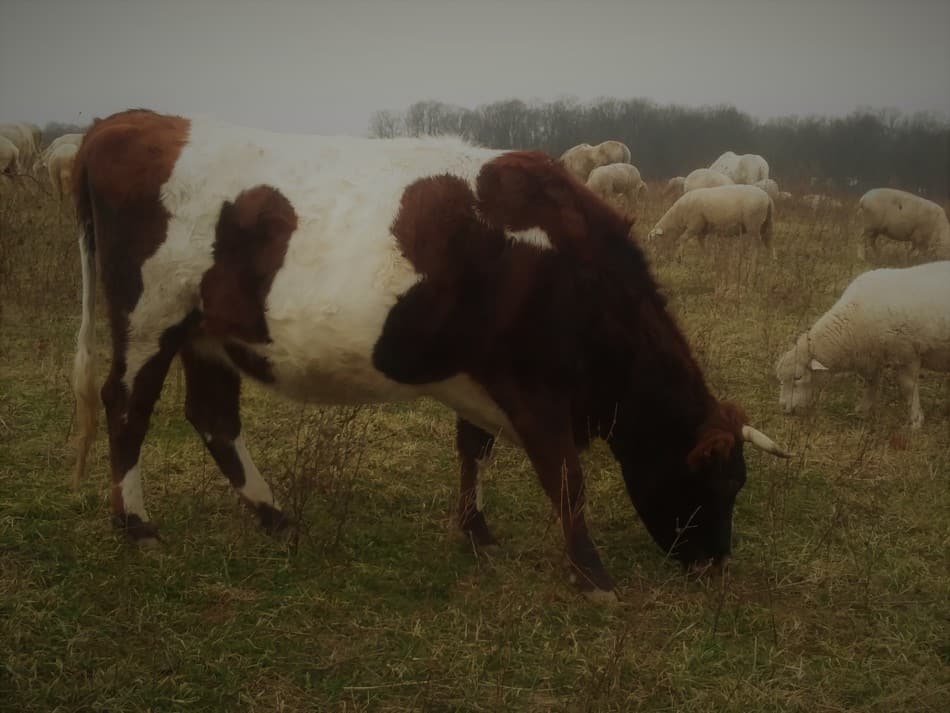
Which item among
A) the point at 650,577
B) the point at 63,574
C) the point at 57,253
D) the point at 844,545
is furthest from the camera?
the point at 57,253

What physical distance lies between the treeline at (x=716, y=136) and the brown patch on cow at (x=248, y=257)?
1.05m

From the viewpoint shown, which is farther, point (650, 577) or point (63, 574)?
point (650, 577)

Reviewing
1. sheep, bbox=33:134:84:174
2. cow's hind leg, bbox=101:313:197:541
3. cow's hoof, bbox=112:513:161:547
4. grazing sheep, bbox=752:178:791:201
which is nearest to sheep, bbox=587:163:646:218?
grazing sheep, bbox=752:178:791:201

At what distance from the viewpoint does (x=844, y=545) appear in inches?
178

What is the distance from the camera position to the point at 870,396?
6891 mm

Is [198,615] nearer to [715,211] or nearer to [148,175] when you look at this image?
[148,175]

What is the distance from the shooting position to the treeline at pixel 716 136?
22.1 ft

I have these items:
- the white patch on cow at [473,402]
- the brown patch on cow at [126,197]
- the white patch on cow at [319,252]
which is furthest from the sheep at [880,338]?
the brown patch on cow at [126,197]

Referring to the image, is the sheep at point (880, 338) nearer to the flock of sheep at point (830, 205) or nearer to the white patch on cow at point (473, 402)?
the flock of sheep at point (830, 205)

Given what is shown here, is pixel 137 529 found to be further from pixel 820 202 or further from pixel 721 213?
pixel 820 202

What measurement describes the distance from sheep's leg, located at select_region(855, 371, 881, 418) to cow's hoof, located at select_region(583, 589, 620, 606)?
3.96 m

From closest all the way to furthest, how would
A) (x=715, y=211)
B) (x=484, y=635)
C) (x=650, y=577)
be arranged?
1. (x=484, y=635)
2. (x=650, y=577)
3. (x=715, y=211)

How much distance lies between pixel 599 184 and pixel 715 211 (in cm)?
→ 588

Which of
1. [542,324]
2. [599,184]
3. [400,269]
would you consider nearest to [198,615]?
[400,269]
